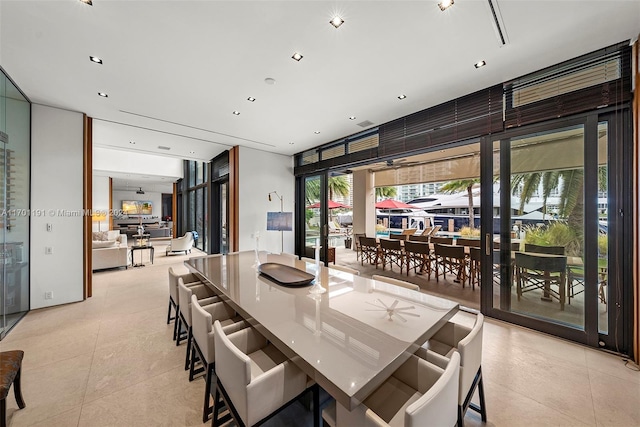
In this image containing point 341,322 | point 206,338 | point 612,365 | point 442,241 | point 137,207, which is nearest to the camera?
point 341,322

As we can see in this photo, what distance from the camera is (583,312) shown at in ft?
8.38

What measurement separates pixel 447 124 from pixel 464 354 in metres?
3.26

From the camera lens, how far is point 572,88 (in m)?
2.56

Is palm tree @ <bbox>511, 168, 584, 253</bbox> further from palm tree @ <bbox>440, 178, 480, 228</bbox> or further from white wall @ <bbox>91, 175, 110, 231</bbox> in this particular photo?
white wall @ <bbox>91, 175, 110, 231</bbox>

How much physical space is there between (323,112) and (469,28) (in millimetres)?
2172

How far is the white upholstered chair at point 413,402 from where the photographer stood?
851mm

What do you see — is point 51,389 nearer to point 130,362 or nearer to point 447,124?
point 130,362

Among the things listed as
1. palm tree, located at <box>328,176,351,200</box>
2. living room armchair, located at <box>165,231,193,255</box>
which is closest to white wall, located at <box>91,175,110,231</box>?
living room armchair, located at <box>165,231,193,255</box>

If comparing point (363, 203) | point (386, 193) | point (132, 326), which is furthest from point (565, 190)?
point (386, 193)

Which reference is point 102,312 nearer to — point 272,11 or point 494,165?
point 272,11

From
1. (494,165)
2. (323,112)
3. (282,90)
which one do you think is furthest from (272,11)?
(494,165)

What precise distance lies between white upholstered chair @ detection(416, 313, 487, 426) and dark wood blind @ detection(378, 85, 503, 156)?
2.72 metres

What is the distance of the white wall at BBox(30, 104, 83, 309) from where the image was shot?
3.51m

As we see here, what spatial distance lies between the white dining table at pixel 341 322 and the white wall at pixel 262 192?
11.7 ft
